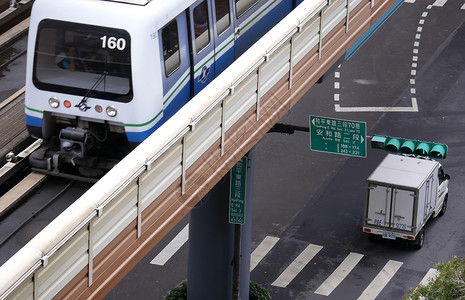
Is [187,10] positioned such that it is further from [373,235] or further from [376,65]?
[376,65]

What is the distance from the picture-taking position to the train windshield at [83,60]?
70.6 feet

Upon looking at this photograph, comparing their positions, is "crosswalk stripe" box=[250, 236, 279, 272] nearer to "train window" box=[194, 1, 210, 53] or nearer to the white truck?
the white truck

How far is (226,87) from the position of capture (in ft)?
68.7

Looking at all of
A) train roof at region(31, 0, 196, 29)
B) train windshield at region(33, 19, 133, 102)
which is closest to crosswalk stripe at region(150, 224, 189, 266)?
train windshield at region(33, 19, 133, 102)

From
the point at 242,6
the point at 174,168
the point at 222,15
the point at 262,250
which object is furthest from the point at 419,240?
the point at 174,168

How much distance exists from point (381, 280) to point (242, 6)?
34.0 ft

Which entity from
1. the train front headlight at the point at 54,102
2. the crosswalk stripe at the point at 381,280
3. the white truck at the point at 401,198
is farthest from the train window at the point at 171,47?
the crosswalk stripe at the point at 381,280

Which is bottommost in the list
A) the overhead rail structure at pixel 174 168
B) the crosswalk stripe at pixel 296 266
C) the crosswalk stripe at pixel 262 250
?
the crosswalk stripe at pixel 296 266

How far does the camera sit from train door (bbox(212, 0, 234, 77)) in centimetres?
2444

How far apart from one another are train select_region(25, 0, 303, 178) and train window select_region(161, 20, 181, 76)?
0.02 metres

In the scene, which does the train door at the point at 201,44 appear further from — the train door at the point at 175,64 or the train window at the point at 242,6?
the train window at the point at 242,6

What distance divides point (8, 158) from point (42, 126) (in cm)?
88

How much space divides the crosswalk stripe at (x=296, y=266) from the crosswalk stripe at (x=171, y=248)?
126 inches

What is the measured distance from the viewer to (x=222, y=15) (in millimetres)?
24797
